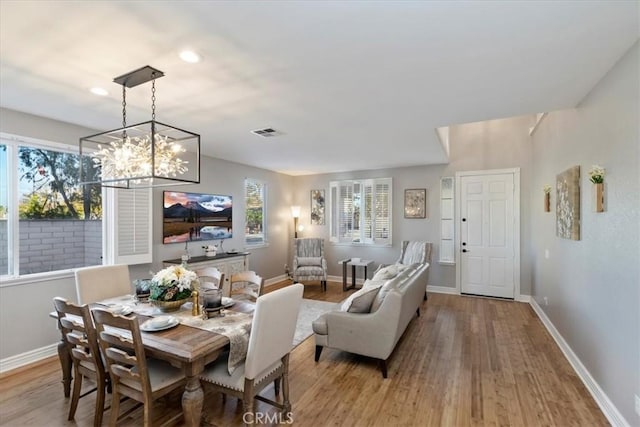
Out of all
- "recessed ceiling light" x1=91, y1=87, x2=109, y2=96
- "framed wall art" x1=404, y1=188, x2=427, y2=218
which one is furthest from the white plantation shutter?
"framed wall art" x1=404, y1=188, x2=427, y2=218

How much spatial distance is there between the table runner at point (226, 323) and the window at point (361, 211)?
4559mm

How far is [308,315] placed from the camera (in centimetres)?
459

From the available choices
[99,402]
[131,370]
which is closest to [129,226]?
[99,402]

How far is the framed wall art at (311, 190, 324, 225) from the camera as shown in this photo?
23.6 ft

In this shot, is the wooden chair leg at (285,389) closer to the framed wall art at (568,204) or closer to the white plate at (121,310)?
the white plate at (121,310)

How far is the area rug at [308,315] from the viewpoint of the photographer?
3.81 m

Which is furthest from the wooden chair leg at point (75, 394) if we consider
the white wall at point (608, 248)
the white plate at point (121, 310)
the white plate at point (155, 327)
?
the white wall at point (608, 248)

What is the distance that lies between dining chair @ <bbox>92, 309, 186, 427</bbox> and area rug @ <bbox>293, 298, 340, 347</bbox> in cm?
174

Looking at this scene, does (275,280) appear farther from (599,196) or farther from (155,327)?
(599,196)

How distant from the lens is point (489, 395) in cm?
255

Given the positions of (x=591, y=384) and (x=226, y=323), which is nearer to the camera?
(x=226, y=323)

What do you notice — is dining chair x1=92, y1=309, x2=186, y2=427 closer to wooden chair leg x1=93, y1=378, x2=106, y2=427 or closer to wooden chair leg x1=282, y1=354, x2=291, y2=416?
wooden chair leg x1=93, y1=378, x2=106, y2=427

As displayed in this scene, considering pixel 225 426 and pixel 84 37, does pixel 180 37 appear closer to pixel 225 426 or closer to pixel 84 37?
pixel 84 37

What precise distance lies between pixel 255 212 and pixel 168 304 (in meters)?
4.25
